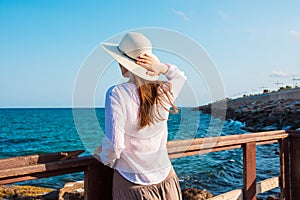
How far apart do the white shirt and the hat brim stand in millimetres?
66

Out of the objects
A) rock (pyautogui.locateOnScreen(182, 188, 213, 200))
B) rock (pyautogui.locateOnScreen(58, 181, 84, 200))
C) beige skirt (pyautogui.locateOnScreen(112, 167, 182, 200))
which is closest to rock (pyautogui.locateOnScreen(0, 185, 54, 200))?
rock (pyautogui.locateOnScreen(58, 181, 84, 200))

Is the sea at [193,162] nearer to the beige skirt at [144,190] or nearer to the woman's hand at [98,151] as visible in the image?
the woman's hand at [98,151]

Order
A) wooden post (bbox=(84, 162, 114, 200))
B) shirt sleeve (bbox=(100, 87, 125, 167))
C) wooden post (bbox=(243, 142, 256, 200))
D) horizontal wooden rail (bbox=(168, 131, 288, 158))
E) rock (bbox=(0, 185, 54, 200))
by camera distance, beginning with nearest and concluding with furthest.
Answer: shirt sleeve (bbox=(100, 87, 125, 167))
wooden post (bbox=(84, 162, 114, 200))
horizontal wooden rail (bbox=(168, 131, 288, 158))
wooden post (bbox=(243, 142, 256, 200))
rock (bbox=(0, 185, 54, 200))

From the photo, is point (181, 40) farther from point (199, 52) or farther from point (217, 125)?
point (217, 125)

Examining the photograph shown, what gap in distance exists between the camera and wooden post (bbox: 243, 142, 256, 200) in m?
2.77

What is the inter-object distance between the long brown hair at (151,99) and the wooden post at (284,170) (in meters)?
1.93

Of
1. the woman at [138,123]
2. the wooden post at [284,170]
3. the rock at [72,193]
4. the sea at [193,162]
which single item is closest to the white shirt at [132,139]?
the woman at [138,123]

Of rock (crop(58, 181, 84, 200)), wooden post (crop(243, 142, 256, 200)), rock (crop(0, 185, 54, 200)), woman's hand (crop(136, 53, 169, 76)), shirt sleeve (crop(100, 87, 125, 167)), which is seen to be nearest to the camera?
shirt sleeve (crop(100, 87, 125, 167))

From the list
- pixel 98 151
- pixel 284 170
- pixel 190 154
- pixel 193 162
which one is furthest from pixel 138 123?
pixel 193 162

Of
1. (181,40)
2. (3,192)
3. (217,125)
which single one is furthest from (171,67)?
(3,192)

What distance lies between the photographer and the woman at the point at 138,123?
4.82ft

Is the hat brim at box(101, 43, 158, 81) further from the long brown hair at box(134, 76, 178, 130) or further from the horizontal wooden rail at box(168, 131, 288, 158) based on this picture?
the horizontal wooden rail at box(168, 131, 288, 158)

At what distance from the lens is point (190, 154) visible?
228 cm

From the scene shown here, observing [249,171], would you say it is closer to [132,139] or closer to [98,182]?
[98,182]
